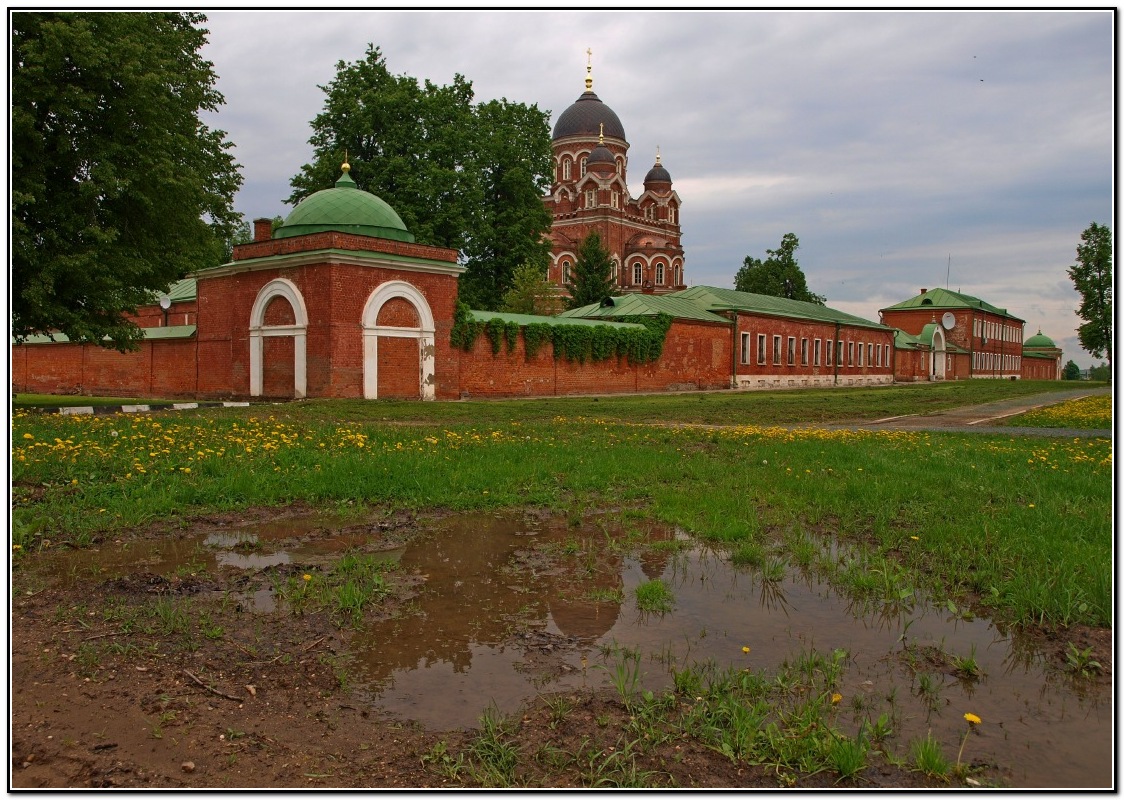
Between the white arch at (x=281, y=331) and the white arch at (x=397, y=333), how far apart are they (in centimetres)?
186

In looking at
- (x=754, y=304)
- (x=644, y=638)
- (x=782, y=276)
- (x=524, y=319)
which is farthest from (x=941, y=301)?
(x=644, y=638)

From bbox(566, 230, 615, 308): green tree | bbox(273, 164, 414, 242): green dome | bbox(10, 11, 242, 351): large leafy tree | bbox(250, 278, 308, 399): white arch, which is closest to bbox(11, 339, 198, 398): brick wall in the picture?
bbox(250, 278, 308, 399): white arch

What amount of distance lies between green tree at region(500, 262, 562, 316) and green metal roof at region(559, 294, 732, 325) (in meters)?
1.54

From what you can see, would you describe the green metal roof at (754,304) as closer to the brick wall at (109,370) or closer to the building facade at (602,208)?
the building facade at (602,208)

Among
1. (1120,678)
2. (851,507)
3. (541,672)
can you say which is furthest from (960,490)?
(541,672)

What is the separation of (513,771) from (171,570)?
3490mm

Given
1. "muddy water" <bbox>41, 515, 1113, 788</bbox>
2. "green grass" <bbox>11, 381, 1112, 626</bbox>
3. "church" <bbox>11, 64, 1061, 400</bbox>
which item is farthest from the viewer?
"church" <bbox>11, 64, 1061, 400</bbox>

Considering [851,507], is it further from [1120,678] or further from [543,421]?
[543,421]

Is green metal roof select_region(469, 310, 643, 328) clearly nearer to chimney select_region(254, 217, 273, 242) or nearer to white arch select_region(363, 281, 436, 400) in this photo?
white arch select_region(363, 281, 436, 400)

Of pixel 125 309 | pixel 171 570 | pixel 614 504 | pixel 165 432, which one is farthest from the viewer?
pixel 125 309

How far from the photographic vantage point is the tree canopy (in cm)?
3834

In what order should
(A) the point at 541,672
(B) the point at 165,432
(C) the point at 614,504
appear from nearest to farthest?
(A) the point at 541,672
(C) the point at 614,504
(B) the point at 165,432

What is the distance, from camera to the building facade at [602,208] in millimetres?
67250

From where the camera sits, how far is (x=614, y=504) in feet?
26.3
